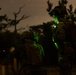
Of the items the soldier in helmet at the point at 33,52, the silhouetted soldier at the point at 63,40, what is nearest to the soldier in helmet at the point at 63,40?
the silhouetted soldier at the point at 63,40

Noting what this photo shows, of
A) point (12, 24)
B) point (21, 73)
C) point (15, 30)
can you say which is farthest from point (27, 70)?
point (12, 24)

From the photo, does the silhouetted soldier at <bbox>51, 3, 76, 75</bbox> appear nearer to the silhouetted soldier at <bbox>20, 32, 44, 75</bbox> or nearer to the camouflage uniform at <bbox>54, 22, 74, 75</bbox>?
the camouflage uniform at <bbox>54, 22, 74, 75</bbox>

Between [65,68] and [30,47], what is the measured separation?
144 centimetres

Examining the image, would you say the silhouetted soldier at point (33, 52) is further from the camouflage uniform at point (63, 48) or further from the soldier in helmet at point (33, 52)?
the camouflage uniform at point (63, 48)

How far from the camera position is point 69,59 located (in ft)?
22.0

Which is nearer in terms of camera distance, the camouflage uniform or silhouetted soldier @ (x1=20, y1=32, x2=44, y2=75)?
the camouflage uniform

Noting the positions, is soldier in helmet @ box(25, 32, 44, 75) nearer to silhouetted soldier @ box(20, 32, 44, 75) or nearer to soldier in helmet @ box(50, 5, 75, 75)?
silhouetted soldier @ box(20, 32, 44, 75)

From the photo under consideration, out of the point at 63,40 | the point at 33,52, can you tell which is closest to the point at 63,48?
the point at 63,40

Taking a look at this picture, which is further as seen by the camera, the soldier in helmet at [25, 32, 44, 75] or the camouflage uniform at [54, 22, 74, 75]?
the soldier in helmet at [25, 32, 44, 75]

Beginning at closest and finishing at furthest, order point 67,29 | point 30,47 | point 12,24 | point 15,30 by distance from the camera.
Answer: point 67,29 < point 30,47 < point 15,30 < point 12,24

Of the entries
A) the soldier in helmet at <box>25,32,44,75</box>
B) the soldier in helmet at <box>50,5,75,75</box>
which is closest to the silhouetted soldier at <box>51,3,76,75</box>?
the soldier in helmet at <box>50,5,75,75</box>

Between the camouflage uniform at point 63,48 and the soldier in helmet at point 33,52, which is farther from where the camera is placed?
the soldier in helmet at point 33,52

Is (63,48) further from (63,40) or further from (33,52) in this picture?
(33,52)

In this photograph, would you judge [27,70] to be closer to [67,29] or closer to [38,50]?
[38,50]
